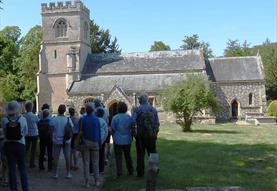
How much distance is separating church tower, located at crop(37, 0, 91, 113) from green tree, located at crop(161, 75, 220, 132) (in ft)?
64.9

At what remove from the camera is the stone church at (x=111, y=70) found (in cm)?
4297

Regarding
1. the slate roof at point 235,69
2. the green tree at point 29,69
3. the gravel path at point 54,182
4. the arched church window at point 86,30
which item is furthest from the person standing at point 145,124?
the green tree at point 29,69

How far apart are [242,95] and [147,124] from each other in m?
35.6

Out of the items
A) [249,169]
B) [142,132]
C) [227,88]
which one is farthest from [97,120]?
[227,88]

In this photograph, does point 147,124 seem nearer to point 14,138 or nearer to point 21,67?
point 14,138

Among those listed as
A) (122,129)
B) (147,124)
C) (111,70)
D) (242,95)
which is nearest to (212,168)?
(147,124)

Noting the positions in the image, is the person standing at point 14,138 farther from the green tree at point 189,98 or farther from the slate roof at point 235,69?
the slate roof at point 235,69

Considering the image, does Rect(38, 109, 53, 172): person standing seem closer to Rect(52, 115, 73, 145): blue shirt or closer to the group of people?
the group of people

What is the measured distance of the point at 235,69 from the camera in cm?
4538

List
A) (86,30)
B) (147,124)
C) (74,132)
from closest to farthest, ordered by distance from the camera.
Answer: (147,124) < (74,132) < (86,30)

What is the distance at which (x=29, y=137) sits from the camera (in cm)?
1148

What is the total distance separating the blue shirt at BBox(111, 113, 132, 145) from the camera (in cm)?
1039

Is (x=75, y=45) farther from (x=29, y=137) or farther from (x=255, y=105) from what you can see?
(x=29, y=137)

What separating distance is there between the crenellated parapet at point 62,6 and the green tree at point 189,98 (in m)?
22.1
